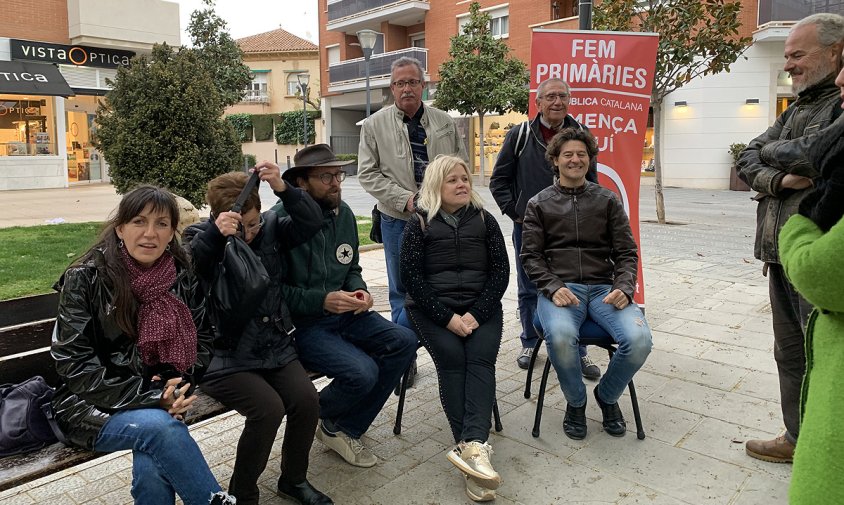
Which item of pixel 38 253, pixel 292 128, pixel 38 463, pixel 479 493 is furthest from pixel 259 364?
pixel 292 128

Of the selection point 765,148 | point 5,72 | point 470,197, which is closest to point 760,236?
point 765,148

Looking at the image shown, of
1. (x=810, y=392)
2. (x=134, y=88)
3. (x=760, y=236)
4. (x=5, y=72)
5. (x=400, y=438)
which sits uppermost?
(x=5, y=72)

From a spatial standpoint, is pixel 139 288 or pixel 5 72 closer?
pixel 139 288

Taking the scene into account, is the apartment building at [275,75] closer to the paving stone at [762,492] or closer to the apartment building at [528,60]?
the apartment building at [528,60]

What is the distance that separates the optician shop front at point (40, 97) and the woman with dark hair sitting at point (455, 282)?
21.0m

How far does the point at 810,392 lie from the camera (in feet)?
5.50

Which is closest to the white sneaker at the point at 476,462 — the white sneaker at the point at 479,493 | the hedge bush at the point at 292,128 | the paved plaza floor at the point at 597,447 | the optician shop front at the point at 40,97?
the white sneaker at the point at 479,493

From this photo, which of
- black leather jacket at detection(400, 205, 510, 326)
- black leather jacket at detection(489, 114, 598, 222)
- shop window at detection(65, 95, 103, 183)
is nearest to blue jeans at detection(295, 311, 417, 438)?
black leather jacket at detection(400, 205, 510, 326)

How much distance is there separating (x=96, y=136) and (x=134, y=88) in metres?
1.02

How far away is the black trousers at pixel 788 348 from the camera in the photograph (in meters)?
3.21

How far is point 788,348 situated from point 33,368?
362 centimetres

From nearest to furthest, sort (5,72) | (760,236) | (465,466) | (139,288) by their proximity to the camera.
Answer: (139,288) → (465,466) → (760,236) → (5,72)

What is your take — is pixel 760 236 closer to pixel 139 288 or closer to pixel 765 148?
pixel 765 148

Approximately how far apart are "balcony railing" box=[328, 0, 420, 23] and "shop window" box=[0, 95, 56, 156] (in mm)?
15749
